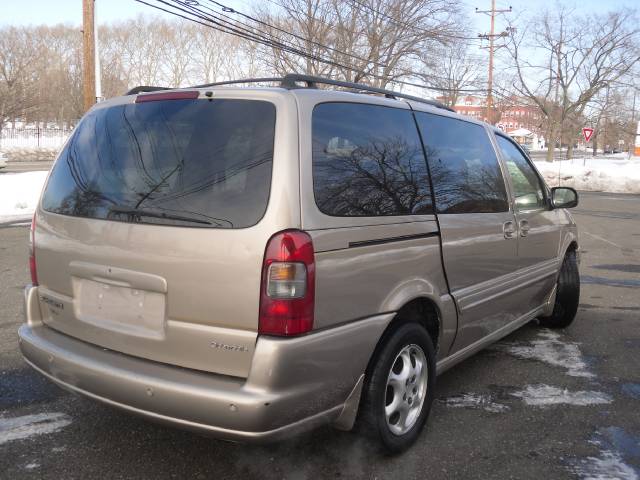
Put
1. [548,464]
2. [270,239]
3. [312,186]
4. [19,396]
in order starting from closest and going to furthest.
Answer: [270,239]
[312,186]
[548,464]
[19,396]

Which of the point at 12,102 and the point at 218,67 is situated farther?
the point at 218,67

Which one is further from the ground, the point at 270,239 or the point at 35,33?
the point at 35,33

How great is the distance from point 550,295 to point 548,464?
2.25 meters

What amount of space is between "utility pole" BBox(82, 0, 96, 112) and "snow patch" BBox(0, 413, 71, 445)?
13.8 m

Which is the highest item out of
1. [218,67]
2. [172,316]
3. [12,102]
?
[218,67]

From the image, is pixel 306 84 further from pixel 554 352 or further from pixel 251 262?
pixel 554 352

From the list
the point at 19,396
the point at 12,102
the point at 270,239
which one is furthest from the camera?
the point at 12,102

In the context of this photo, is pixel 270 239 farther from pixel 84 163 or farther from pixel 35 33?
pixel 35 33

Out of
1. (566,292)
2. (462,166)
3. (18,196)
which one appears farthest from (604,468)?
(18,196)

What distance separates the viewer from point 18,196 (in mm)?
15469

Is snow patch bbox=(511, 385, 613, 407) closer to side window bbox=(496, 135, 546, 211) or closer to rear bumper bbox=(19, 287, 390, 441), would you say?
side window bbox=(496, 135, 546, 211)

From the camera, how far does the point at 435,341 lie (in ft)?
10.8

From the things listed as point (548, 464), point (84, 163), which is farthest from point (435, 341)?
point (84, 163)

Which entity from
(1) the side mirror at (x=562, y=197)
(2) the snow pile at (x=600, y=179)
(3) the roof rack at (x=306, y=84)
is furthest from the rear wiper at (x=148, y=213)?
(2) the snow pile at (x=600, y=179)
